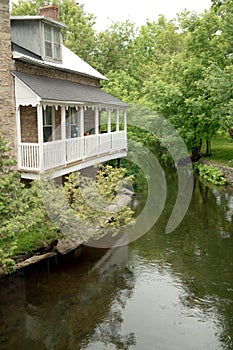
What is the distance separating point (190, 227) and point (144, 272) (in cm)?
588

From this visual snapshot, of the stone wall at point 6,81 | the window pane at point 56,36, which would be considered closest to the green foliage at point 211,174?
the window pane at point 56,36

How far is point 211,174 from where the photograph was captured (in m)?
30.3

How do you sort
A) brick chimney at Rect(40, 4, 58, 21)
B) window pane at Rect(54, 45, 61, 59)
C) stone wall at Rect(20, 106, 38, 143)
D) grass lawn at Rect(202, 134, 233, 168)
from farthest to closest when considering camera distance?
grass lawn at Rect(202, 134, 233, 168) → brick chimney at Rect(40, 4, 58, 21) → window pane at Rect(54, 45, 61, 59) → stone wall at Rect(20, 106, 38, 143)

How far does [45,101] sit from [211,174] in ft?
62.5

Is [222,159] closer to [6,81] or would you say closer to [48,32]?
[48,32]

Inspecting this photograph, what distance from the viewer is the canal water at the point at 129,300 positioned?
983cm

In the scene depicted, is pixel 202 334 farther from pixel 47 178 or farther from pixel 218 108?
pixel 218 108

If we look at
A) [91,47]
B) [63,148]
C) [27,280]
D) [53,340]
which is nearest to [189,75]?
[91,47]

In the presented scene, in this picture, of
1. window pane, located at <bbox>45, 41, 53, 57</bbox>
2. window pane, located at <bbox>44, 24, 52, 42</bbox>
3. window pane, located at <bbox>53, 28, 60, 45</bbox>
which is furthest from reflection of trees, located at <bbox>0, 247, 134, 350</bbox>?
window pane, located at <bbox>53, 28, 60, 45</bbox>

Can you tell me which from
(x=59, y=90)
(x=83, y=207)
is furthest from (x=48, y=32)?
(x=83, y=207)

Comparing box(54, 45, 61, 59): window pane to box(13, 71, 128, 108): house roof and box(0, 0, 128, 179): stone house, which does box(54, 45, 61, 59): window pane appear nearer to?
box(0, 0, 128, 179): stone house

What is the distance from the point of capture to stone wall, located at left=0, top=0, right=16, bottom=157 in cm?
1423

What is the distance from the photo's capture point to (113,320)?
1063 centimetres

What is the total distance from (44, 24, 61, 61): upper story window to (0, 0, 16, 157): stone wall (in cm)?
359
